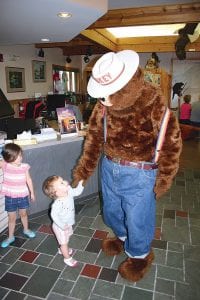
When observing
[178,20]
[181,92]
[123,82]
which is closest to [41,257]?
[123,82]

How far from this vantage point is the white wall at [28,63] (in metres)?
6.34

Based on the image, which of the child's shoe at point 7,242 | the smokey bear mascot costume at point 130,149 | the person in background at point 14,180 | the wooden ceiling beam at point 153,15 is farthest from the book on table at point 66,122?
the wooden ceiling beam at point 153,15

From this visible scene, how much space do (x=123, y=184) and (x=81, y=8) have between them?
1.89 m

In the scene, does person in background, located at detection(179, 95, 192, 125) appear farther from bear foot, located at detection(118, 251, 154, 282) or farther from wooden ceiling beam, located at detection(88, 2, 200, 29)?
bear foot, located at detection(118, 251, 154, 282)

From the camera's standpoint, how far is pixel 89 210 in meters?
3.28

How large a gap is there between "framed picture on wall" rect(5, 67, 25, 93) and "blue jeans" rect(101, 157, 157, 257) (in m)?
5.20

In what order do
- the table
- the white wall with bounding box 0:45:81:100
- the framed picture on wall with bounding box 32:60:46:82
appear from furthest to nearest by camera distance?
the framed picture on wall with bounding box 32:60:46:82
the white wall with bounding box 0:45:81:100
the table

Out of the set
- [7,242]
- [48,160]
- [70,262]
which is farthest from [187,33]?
[7,242]

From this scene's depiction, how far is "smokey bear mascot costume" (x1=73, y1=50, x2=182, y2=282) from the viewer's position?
68.7 inches

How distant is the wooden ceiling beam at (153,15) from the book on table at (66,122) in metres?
2.22

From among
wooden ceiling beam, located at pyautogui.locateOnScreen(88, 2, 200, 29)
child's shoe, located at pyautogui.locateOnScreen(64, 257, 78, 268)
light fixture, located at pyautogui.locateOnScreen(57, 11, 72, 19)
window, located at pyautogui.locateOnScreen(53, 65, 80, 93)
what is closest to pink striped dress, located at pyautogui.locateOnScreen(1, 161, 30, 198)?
child's shoe, located at pyautogui.locateOnScreen(64, 257, 78, 268)

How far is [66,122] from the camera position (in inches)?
124

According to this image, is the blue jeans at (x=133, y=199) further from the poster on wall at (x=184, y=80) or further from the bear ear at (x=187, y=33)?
the poster on wall at (x=184, y=80)

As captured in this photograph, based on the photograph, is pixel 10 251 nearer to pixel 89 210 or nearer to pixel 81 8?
pixel 89 210
